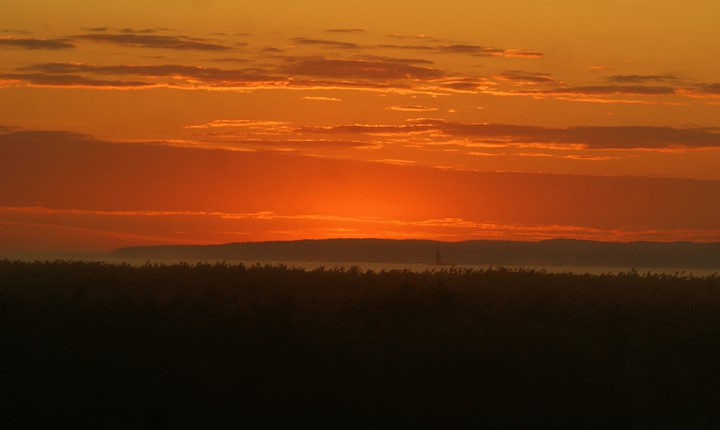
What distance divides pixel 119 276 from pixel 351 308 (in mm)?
10828

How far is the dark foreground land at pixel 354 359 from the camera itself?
1642 cm

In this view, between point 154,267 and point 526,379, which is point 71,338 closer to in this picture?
point 526,379

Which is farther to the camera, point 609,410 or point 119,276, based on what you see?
point 119,276

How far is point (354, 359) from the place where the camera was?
1834 cm

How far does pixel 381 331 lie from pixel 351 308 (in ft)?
9.10

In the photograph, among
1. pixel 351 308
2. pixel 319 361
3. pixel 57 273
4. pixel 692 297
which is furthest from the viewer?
pixel 57 273

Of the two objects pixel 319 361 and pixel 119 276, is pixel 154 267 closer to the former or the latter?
pixel 119 276

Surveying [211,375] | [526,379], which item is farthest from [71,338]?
[526,379]

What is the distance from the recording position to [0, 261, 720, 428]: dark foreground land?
53.9 ft

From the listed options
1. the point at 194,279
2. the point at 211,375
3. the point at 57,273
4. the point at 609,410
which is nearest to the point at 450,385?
the point at 609,410

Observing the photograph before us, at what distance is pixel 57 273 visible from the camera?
3231cm

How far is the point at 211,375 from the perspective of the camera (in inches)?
694

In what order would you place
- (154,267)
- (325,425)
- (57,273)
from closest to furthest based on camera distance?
(325,425) → (57,273) → (154,267)

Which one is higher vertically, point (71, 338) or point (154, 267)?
point (71, 338)
